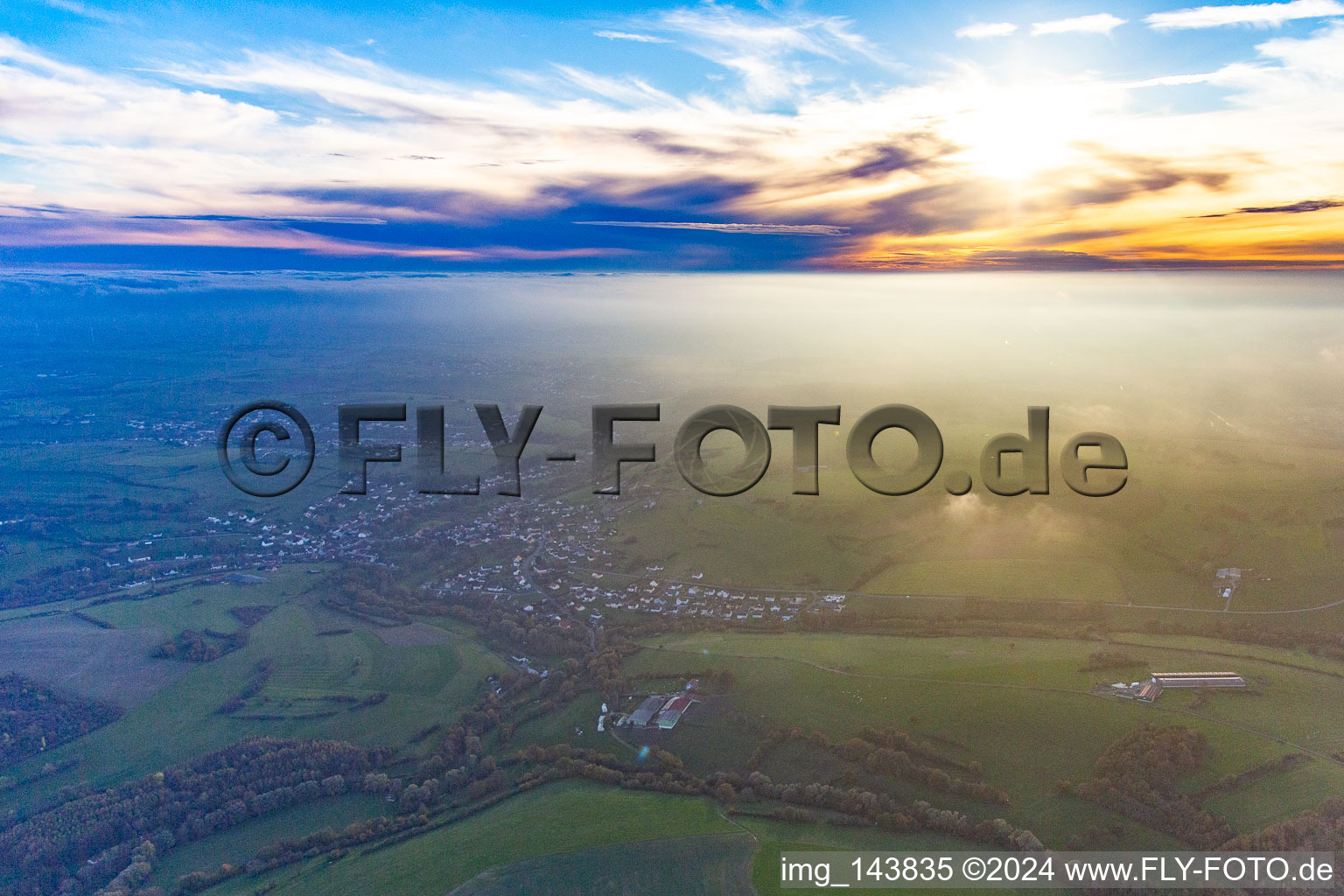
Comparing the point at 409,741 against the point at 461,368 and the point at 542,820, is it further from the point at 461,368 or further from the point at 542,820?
the point at 461,368

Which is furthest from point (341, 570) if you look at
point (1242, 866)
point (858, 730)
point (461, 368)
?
point (461, 368)

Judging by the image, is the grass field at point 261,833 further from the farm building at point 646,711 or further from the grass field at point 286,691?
the farm building at point 646,711

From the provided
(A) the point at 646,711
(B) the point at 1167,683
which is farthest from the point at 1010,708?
(A) the point at 646,711

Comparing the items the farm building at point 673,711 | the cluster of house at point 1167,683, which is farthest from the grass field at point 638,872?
the cluster of house at point 1167,683

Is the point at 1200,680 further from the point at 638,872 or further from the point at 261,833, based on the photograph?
the point at 261,833

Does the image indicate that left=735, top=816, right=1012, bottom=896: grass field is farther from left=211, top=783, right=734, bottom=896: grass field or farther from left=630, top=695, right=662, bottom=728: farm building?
left=630, top=695, right=662, bottom=728: farm building

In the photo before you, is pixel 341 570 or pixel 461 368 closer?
pixel 341 570
